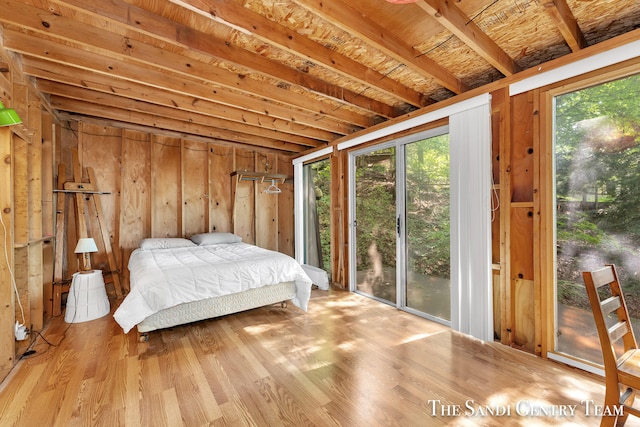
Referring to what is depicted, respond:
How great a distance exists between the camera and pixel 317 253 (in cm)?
516

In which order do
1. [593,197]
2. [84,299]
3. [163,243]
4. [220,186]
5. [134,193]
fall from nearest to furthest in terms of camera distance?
[593,197]
[84,299]
[163,243]
[134,193]
[220,186]

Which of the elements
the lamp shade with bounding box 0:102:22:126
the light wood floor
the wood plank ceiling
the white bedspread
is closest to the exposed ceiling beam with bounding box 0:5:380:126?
the wood plank ceiling

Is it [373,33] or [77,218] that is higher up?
[373,33]

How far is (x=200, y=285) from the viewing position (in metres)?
2.59

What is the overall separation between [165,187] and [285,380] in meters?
3.67

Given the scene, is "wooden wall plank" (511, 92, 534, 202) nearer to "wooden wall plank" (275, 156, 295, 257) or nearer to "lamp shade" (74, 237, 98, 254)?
"wooden wall plank" (275, 156, 295, 257)

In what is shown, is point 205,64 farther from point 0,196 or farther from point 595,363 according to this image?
point 595,363

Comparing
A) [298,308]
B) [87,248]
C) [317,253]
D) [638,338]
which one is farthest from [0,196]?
[638,338]

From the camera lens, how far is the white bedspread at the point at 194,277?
2.35 m

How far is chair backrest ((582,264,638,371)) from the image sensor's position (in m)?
1.25

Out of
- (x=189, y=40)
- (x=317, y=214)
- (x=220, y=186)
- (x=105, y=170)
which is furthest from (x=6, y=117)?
(x=317, y=214)

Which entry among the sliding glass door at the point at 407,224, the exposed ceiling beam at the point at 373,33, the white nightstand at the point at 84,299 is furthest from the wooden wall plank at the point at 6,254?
the sliding glass door at the point at 407,224

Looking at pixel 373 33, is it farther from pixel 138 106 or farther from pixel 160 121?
pixel 160 121

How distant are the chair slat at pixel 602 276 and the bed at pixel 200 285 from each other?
7.95ft
